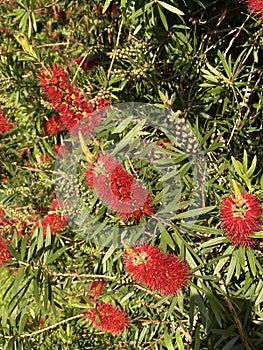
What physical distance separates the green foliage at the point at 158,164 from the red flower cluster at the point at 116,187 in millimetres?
100

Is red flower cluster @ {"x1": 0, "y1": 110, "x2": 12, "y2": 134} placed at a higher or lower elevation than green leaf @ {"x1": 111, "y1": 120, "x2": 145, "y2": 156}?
lower

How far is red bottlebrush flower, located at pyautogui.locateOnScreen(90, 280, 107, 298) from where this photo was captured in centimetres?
234

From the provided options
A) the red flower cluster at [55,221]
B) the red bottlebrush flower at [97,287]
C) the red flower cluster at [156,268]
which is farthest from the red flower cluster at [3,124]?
the red flower cluster at [156,268]

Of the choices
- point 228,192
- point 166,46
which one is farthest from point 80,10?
point 228,192

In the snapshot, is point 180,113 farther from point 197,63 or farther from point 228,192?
point 228,192

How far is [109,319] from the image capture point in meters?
2.04

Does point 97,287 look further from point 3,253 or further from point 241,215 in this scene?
point 241,215

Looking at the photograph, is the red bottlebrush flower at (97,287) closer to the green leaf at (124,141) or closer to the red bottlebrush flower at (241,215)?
the green leaf at (124,141)

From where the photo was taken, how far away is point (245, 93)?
2.09m

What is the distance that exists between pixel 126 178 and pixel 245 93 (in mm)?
746

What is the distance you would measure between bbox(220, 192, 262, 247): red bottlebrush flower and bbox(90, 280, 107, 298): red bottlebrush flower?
3.03 ft

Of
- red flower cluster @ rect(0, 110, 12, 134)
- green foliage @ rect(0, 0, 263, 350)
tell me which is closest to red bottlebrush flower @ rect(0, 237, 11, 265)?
green foliage @ rect(0, 0, 263, 350)

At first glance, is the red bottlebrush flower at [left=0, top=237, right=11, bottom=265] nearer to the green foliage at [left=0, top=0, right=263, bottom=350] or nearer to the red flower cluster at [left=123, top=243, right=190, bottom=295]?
the green foliage at [left=0, top=0, right=263, bottom=350]

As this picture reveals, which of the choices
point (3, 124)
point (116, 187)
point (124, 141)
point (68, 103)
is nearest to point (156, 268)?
point (116, 187)
